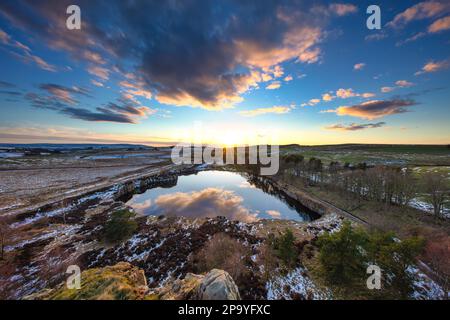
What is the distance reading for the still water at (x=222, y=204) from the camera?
28.8 meters

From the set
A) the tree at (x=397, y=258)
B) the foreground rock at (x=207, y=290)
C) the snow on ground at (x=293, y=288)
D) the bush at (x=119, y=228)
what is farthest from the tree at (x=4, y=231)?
the tree at (x=397, y=258)

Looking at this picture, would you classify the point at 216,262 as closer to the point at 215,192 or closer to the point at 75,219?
the point at 75,219

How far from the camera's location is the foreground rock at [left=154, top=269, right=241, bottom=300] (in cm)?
473

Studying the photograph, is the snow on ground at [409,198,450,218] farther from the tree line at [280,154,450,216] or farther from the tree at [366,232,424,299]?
the tree at [366,232,424,299]

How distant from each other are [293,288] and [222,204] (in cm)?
2237

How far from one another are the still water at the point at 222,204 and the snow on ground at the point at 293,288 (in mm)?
13410

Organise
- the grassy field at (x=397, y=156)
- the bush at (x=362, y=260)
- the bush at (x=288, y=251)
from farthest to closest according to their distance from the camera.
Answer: the grassy field at (x=397, y=156) < the bush at (x=288, y=251) < the bush at (x=362, y=260)

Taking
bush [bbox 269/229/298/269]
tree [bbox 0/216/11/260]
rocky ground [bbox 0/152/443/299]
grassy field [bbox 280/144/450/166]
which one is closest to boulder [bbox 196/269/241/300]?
rocky ground [bbox 0/152/443/299]

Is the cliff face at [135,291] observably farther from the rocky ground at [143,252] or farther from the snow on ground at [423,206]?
the snow on ground at [423,206]

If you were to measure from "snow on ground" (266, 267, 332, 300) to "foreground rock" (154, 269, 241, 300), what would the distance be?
8928 mm

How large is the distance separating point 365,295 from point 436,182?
22004mm

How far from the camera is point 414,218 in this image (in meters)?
21.9

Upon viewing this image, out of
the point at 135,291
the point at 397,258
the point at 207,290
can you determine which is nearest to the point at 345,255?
the point at 397,258

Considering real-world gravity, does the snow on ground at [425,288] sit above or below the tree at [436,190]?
below
